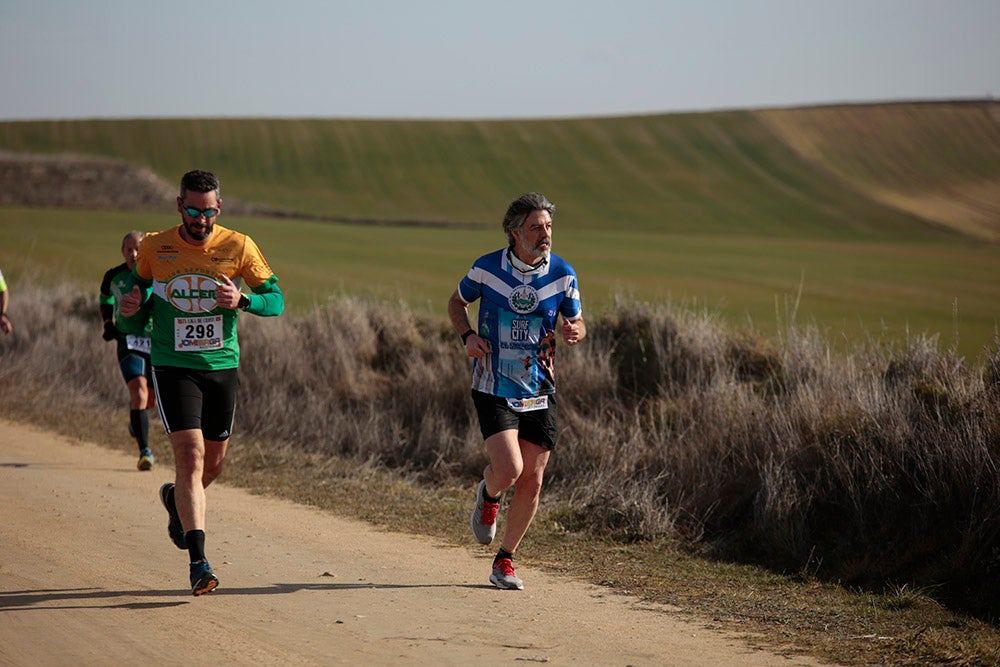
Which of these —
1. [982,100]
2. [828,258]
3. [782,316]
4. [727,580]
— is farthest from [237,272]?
[982,100]

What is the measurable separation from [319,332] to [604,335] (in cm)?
426

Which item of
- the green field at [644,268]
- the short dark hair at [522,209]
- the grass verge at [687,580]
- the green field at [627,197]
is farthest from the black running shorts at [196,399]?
the green field at [627,197]

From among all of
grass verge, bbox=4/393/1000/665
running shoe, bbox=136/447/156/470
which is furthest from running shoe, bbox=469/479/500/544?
running shoe, bbox=136/447/156/470

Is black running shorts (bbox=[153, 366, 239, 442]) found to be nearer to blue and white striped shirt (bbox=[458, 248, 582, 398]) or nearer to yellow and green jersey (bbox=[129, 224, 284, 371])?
yellow and green jersey (bbox=[129, 224, 284, 371])

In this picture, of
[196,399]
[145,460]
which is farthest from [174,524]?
[145,460]

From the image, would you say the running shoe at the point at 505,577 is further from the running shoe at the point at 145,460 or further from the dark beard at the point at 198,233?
the running shoe at the point at 145,460

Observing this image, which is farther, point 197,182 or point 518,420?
point 518,420

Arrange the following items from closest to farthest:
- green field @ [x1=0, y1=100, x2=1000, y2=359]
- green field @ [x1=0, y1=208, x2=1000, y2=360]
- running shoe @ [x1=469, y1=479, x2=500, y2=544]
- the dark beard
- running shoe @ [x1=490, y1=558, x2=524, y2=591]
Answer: the dark beard → running shoe @ [x1=490, y1=558, x2=524, y2=591] → running shoe @ [x1=469, y1=479, x2=500, y2=544] → green field @ [x1=0, y1=208, x2=1000, y2=360] → green field @ [x1=0, y1=100, x2=1000, y2=359]

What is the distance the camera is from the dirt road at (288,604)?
5.59m

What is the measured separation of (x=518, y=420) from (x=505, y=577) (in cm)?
94

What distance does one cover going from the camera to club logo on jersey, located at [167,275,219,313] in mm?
6646

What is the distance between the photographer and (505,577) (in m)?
6.94

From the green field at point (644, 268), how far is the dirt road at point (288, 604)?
24.9ft

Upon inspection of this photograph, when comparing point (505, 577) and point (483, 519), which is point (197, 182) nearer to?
point (483, 519)
